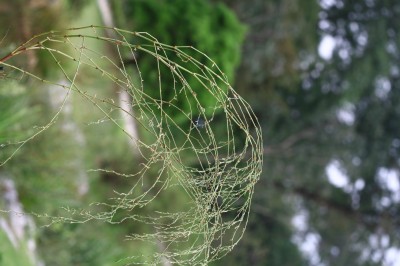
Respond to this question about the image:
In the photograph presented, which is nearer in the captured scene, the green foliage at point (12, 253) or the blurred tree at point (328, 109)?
the green foliage at point (12, 253)

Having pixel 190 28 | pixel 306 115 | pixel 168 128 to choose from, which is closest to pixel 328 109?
pixel 306 115

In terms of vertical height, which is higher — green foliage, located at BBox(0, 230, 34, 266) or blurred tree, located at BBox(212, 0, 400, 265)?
green foliage, located at BBox(0, 230, 34, 266)

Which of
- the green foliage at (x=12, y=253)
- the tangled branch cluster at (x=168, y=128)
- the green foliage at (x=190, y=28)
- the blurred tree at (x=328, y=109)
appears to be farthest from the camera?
the blurred tree at (x=328, y=109)

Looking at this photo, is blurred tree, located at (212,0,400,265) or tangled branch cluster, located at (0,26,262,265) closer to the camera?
tangled branch cluster, located at (0,26,262,265)

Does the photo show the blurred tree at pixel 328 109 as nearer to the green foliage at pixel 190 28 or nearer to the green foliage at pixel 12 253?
the green foliage at pixel 190 28

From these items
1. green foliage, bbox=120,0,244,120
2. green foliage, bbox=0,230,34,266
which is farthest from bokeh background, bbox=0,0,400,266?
green foliage, bbox=0,230,34,266

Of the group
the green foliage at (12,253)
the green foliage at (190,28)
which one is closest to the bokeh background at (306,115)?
the green foliage at (190,28)

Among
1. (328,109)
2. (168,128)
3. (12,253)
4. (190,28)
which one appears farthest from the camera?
(328,109)

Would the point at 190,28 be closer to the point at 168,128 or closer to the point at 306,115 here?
the point at 168,128

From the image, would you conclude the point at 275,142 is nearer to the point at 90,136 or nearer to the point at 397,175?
the point at 397,175

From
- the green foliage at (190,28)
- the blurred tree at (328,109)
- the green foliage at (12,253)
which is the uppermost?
the green foliage at (190,28)

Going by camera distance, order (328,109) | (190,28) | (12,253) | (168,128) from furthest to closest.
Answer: (328,109), (190,28), (12,253), (168,128)

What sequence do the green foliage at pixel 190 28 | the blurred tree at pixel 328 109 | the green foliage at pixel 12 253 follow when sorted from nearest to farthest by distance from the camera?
the green foliage at pixel 12 253 → the green foliage at pixel 190 28 → the blurred tree at pixel 328 109

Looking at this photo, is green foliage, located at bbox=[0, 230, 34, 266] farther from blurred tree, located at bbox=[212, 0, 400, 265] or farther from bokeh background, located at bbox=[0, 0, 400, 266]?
blurred tree, located at bbox=[212, 0, 400, 265]
